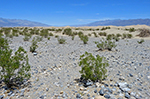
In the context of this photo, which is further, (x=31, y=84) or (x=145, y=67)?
(x=145, y=67)

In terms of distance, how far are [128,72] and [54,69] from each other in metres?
3.90

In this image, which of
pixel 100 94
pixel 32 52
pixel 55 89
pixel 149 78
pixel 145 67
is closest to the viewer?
pixel 100 94

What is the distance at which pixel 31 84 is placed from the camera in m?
5.47

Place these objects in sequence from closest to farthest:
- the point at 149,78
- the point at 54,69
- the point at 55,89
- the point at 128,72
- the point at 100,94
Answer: the point at 100,94 < the point at 55,89 < the point at 149,78 < the point at 128,72 < the point at 54,69

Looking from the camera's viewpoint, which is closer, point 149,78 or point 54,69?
point 149,78

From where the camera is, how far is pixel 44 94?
15.2 feet

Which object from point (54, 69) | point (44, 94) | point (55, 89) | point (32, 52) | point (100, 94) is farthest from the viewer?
point (32, 52)

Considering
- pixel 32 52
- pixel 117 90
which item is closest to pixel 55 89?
pixel 117 90

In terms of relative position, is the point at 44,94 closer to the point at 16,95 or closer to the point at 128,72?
the point at 16,95

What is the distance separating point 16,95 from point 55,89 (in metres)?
1.42

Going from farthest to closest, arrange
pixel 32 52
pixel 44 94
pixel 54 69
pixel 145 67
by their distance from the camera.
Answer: pixel 32 52 → pixel 54 69 → pixel 145 67 → pixel 44 94

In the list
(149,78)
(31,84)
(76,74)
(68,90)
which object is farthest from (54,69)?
(149,78)

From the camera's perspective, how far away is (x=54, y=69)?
23.7 ft

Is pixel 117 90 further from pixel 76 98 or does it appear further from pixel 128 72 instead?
pixel 128 72
